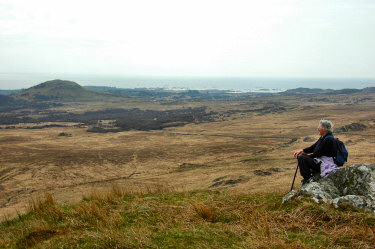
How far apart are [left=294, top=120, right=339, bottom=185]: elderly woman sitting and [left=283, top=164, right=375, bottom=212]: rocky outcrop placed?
0.21 metres

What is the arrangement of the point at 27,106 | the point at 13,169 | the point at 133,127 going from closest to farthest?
the point at 13,169, the point at 133,127, the point at 27,106

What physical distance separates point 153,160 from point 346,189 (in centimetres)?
2825

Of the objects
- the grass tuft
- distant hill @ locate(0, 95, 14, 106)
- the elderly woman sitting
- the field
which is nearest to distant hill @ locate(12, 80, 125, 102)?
distant hill @ locate(0, 95, 14, 106)

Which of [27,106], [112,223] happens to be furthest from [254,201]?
Result: [27,106]

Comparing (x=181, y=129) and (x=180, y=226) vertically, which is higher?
(x=180, y=226)

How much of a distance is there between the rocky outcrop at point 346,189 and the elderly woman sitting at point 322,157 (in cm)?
21

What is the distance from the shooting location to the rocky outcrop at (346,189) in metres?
5.03

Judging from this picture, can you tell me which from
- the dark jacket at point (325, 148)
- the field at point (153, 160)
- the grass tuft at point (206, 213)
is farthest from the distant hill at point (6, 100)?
the dark jacket at point (325, 148)

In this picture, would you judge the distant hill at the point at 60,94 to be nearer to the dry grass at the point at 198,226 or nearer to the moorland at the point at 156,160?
the moorland at the point at 156,160

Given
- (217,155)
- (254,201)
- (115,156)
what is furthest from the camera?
(115,156)

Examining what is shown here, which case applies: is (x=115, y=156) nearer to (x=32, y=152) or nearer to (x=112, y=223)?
(x=32, y=152)

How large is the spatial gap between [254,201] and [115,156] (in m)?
31.0

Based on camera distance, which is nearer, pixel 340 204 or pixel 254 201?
pixel 340 204

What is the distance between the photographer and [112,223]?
518 centimetres
